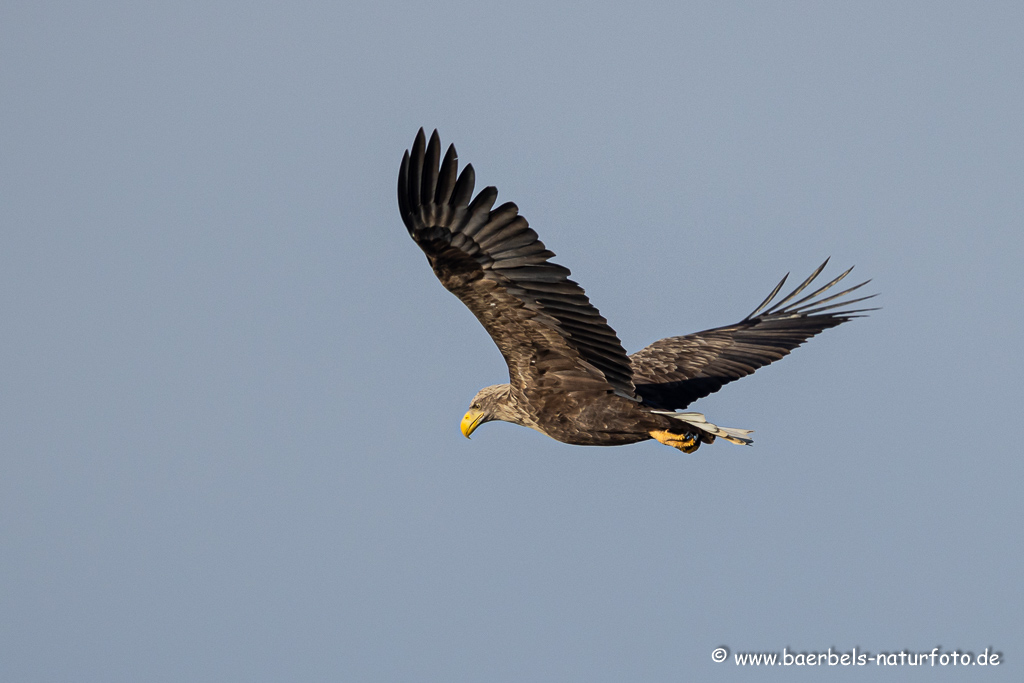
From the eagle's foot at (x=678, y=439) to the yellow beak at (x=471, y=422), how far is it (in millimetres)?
1607

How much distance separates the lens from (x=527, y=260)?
7.92 m

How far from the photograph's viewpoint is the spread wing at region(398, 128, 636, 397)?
7711 millimetres

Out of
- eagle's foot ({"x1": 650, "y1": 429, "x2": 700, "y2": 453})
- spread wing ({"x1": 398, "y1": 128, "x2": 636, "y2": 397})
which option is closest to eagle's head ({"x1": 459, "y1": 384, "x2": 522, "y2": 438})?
spread wing ({"x1": 398, "y1": 128, "x2": 636, "y2": 397})

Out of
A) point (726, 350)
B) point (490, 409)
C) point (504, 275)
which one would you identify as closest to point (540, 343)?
point (504, 275)

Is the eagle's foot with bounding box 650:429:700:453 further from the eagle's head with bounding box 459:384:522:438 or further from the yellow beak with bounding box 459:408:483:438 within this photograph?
the yellow beak with bounding box 459:408:483:438

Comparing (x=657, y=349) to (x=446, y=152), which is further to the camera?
(x=657, y=349)

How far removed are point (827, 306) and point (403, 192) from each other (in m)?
5.43

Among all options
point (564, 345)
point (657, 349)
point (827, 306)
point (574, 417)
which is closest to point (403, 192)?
point (564, 345)

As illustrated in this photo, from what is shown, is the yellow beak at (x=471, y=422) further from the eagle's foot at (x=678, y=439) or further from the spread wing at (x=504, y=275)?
the eagle's foot at (x=678, y=439)

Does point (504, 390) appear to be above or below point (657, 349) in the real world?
below

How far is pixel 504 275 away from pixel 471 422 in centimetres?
214

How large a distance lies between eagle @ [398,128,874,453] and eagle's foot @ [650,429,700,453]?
0.01 metres

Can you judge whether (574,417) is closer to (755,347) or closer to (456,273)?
(456,273)

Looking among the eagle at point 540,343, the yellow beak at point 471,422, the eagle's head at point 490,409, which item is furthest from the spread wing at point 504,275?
the yellow beak at point 471,422
